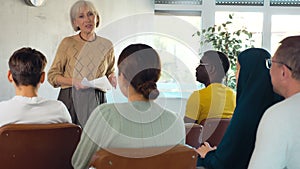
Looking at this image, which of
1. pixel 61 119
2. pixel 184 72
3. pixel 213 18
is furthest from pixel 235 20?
pixel 61 119

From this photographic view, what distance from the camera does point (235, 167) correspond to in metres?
1.92

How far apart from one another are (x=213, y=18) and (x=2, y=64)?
10.6 feet

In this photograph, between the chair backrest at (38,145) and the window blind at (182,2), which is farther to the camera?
the window blind at (182,2)

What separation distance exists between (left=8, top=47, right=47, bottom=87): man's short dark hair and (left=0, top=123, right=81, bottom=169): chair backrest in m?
0.34

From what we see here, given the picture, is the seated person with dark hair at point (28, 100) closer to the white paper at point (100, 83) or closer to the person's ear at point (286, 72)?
the white paper at point (100, 83)

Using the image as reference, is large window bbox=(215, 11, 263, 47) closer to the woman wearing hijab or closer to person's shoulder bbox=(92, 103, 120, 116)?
the woman wearing hijab

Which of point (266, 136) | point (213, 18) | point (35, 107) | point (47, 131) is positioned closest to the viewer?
point (266, 136)

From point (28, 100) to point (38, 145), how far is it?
0.26m

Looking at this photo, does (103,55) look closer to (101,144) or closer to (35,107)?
(35,107)

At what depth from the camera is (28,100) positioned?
6.77 feet

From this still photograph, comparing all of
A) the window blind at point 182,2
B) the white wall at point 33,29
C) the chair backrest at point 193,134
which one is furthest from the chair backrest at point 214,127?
the window blind at point 182,2

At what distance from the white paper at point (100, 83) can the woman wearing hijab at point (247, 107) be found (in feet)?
3.98

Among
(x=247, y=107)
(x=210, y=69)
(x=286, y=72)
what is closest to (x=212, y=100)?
(x=210, y=69)

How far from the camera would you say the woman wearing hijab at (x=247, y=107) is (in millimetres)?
1809
